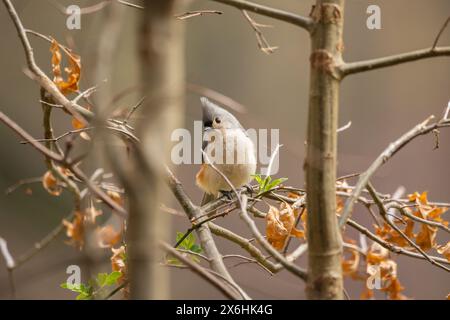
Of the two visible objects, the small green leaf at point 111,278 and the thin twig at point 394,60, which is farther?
the small green leaf at point 111,278

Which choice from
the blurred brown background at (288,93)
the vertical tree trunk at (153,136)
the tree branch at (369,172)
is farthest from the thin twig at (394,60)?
the blurred brown background at (288,93)

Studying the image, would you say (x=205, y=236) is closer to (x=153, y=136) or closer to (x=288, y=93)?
(x=153, y=136)

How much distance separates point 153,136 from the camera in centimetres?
55

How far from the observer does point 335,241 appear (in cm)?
84

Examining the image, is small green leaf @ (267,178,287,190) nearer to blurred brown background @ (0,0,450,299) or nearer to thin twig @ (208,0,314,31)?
thin twig @ (208,0,314,31)

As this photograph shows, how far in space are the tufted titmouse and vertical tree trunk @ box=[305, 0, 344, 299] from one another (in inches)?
56.2

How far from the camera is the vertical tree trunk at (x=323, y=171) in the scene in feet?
2.74

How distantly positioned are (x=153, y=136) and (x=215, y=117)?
186cm

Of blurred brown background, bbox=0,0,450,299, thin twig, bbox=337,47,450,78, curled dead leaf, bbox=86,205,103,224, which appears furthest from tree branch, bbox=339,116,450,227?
blurred brown background, bbox=0,0,450,299

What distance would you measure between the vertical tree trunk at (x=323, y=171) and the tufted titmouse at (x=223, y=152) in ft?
4.69

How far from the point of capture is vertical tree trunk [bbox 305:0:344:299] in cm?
83

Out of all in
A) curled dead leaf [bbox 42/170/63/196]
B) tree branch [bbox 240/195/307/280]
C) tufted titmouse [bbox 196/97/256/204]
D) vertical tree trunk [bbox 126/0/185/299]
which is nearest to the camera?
vertical tree trunk [bbox 126/0/185/299]

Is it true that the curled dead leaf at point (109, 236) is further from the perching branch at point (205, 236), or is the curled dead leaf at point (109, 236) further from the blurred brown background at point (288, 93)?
the blurred brown background at point (288, 93)
